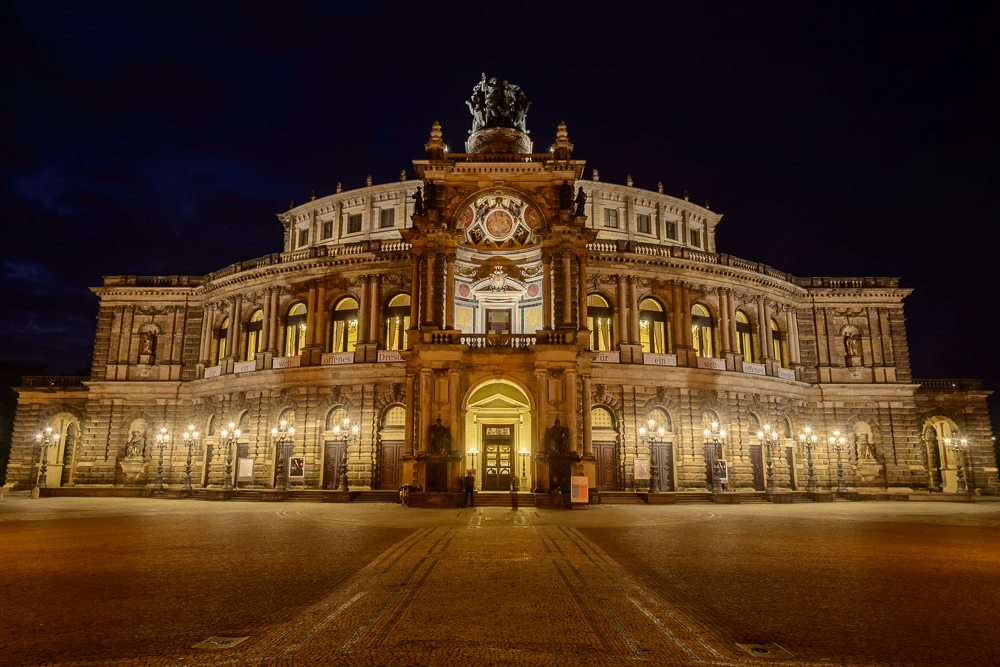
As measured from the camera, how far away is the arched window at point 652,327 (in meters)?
42.1

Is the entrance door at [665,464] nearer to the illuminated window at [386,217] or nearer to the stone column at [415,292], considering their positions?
the stone column at [415,292]

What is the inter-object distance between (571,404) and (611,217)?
2393 centimetres

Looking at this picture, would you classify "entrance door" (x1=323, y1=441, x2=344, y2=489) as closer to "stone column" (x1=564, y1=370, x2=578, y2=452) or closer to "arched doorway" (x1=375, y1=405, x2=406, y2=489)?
"arched doorway" (x1=375, y1=405, x2=406, y2=489)

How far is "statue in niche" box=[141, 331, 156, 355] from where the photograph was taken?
157 ft

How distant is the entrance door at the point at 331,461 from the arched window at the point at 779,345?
3257 cm

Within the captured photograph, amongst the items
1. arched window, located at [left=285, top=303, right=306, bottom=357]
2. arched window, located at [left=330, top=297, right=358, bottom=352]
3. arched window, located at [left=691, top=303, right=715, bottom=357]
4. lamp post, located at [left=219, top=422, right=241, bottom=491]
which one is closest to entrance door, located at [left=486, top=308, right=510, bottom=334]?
arched window, located at [left=330, top=297, right=358, bottom=352]

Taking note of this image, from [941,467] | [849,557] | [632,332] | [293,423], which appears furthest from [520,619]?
[941,467]

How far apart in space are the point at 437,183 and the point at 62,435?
1517 inches

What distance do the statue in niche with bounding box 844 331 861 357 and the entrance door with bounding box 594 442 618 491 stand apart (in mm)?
22050

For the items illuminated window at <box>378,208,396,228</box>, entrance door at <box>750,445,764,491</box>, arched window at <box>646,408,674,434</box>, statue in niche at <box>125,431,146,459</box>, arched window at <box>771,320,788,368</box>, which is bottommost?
entrance door at <box>750,445,764,491</box>

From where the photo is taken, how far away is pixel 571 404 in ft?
106

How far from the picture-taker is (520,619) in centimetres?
793

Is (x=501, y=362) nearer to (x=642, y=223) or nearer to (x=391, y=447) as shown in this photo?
(x=391, y=447)

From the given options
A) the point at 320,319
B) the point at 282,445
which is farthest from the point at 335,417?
the point at 320,319
